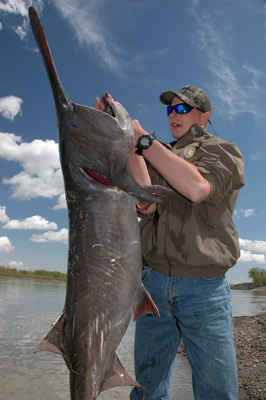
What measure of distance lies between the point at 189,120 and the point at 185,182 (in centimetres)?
105

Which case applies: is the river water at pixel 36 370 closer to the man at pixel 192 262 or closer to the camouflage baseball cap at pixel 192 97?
the man at pixel 192 262

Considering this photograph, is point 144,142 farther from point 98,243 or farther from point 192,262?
point 192,262

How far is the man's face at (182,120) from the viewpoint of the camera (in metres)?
3.11

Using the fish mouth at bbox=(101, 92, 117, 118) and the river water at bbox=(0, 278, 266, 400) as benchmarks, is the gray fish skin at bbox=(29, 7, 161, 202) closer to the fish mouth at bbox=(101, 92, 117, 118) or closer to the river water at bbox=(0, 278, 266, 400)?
the fish mouth at bbox=(101, 92, 117, 118)

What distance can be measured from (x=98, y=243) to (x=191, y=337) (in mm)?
1143

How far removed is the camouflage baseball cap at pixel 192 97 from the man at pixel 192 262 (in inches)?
16.2

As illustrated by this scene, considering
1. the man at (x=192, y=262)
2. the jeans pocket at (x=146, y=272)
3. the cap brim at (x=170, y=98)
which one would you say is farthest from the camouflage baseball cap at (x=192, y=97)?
the jeans pocket at (x=146, y=272)

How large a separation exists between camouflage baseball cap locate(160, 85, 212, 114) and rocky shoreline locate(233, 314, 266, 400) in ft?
14.0

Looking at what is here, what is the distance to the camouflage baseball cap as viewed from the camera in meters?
3.03

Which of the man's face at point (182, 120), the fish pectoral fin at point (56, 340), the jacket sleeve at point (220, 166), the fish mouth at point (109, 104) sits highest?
the man's face at point (182, 120)

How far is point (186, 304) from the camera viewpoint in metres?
2.57

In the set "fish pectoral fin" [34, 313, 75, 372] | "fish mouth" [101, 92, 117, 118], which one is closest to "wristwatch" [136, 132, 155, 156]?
"fish mouth" [101, 92, 117, 118]

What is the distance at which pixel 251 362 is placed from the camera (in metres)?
6.59

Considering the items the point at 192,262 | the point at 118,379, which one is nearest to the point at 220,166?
the point at 192,262
